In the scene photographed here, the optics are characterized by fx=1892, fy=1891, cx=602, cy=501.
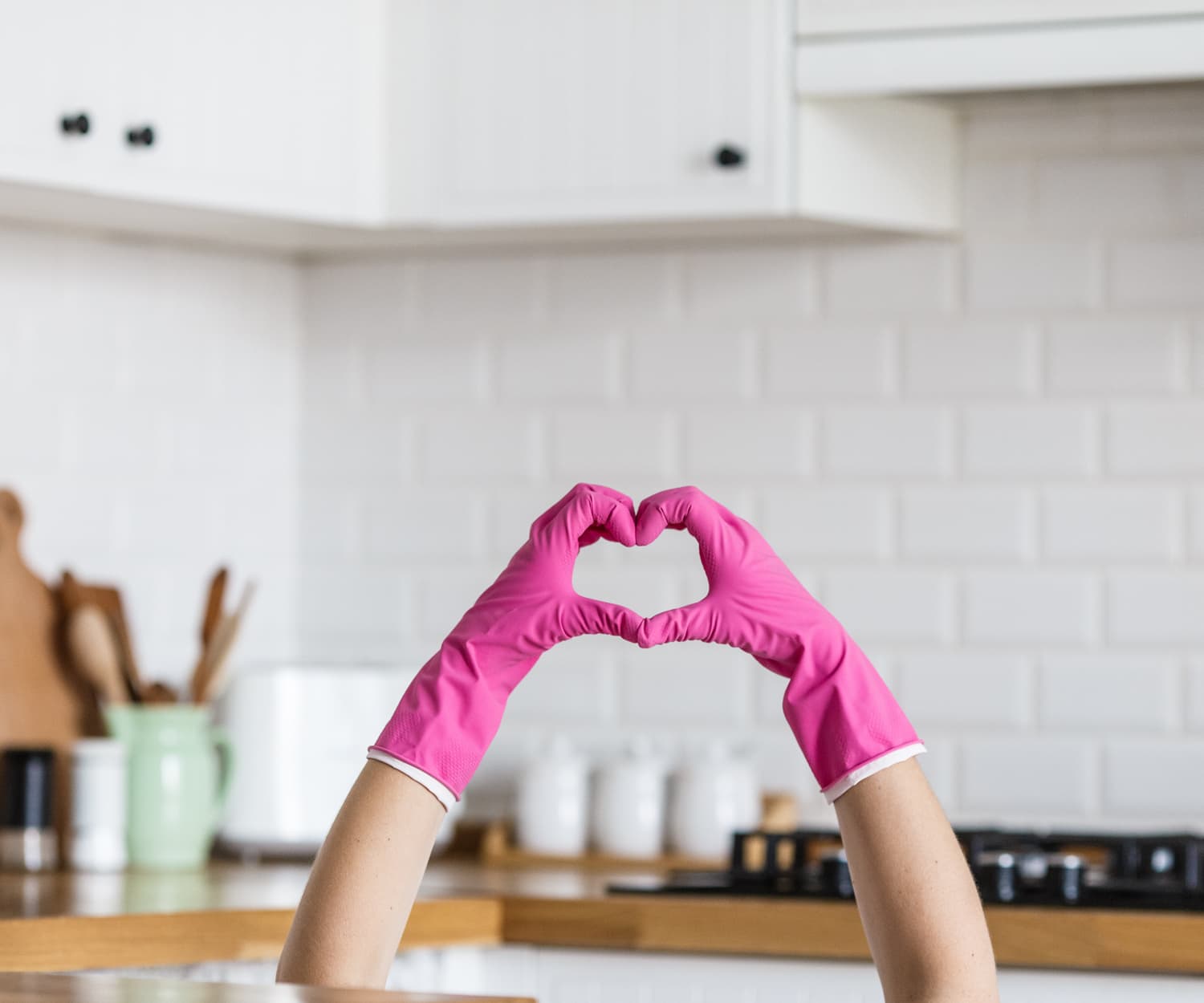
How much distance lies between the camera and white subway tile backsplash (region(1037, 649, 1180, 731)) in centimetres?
230

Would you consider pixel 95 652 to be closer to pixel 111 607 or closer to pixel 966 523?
pixel 111 607

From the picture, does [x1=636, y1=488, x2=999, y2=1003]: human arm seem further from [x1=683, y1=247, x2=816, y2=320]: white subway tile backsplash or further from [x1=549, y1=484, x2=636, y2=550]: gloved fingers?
[x1=683, y1=247, x2=816, y2=320]: white subway tile backsplash

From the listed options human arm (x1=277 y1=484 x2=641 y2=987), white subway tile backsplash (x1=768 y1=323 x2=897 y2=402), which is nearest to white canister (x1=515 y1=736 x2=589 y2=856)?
white subway tile backsplash (x1=768 y1=323 x2=897 y2=402)

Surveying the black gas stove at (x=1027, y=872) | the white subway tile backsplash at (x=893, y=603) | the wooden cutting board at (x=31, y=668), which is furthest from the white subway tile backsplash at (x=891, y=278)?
the wooden cutting board at (x=31, y=668)

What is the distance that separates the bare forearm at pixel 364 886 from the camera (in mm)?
1093

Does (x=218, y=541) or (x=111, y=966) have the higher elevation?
(x=218, y=541)

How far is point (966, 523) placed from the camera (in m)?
2.40

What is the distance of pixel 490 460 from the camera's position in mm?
2629

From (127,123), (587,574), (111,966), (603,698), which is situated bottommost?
(111,966)

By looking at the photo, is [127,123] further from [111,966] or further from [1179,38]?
[1179,38]

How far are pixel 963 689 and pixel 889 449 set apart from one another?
320mm

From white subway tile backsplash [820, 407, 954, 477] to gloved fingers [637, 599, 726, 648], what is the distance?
134 cm

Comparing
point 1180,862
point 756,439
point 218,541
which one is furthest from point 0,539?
point 1180,862

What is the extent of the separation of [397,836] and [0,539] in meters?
1.37
